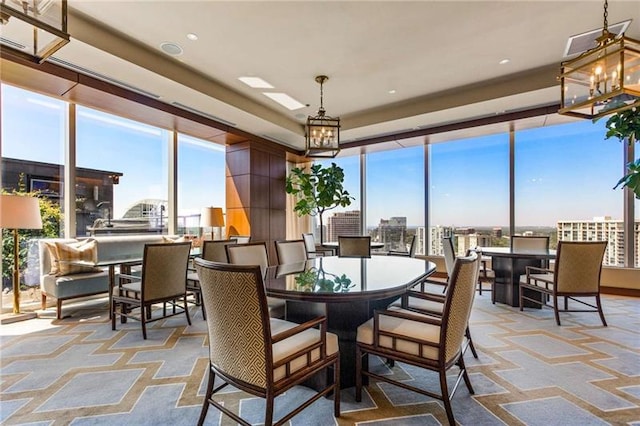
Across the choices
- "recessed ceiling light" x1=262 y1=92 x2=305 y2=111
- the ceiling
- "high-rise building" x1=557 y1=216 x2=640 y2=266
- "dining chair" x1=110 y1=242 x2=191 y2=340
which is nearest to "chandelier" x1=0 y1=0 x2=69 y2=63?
the ceiling

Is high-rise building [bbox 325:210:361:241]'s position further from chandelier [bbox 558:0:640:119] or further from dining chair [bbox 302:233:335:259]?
chandelier [bbox 558:0:640:119]

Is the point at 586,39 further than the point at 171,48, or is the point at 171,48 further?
the point at 171,48

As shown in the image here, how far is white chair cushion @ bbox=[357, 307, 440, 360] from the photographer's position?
5.66ft

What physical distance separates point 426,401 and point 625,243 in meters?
5.36

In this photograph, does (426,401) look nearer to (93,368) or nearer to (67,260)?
(93,368)

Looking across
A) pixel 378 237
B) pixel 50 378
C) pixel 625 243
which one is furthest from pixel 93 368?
pixel 625 243

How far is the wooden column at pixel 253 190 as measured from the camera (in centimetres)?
620

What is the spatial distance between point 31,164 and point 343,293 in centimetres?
498

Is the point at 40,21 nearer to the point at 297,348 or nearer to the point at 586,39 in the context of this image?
the point at 297,348

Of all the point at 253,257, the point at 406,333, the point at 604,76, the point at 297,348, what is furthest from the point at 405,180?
the point at 297,348

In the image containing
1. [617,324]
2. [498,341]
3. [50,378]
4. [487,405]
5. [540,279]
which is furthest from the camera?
[540,279]

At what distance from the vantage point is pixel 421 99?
509 centimetres

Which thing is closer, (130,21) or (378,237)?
(130,21)

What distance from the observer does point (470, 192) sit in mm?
6418
